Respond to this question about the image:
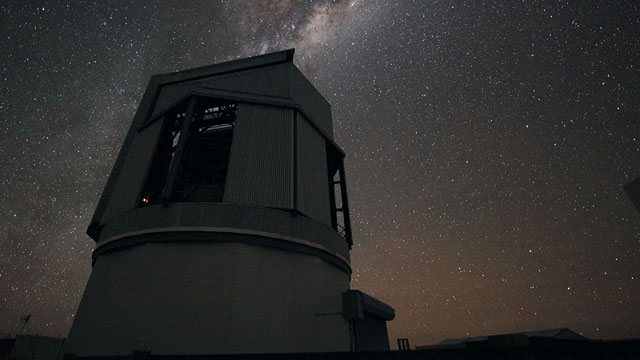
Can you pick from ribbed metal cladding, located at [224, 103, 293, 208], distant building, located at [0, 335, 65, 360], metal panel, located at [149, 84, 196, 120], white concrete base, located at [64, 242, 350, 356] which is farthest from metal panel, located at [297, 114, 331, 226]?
distant building, located at [0, 335, 65, 360]

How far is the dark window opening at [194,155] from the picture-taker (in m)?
18.5

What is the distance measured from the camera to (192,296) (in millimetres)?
13062

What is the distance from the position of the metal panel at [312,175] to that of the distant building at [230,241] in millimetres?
94

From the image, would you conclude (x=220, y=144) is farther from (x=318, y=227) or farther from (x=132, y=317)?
(x=132, y=317)

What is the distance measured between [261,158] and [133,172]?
8265 millimetres

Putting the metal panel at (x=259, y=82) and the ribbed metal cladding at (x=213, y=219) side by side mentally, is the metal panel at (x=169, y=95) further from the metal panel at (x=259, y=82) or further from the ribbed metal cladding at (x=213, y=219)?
the ribbed metal cladding at (x=213, y=219)

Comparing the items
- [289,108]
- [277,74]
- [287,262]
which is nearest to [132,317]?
[287,262]

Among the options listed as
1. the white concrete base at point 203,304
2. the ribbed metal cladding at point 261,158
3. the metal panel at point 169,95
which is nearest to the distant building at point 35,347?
the white concrete base at point 203,304

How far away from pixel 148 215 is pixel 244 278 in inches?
225

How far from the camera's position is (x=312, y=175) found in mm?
18500

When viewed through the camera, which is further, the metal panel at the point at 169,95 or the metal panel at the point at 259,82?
the metal panel at the point at 169,95

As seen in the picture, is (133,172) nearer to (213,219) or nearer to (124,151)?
(124,151)

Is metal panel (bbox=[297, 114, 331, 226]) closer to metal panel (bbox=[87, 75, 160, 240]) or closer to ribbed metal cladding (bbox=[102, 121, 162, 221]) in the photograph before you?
ribbed metal cladding (bbox=[102, 121, 162, 221])

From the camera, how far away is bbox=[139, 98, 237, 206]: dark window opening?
18531 mm
